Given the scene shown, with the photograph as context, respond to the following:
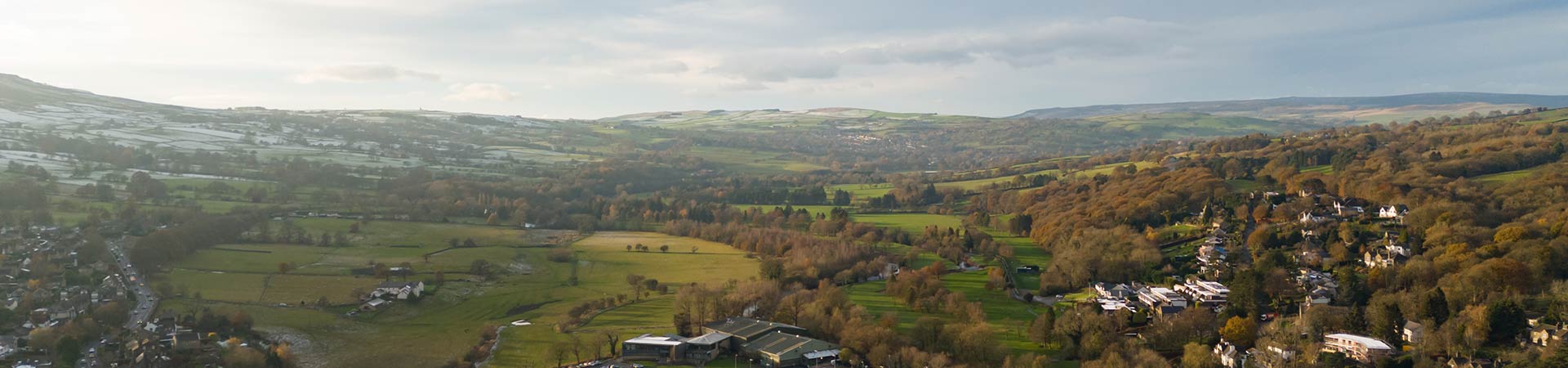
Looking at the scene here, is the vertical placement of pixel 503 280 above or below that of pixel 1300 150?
below

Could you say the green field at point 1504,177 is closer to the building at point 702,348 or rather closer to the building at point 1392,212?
the building at point 1392,212

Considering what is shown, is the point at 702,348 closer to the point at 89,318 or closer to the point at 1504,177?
the point at 89,318

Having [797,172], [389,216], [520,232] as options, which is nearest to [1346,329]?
[520,232]

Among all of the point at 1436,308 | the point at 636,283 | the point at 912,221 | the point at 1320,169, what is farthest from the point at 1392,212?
the point at 636,283

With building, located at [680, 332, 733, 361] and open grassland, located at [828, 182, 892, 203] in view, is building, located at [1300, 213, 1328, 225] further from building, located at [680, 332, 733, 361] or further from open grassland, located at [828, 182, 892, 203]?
open grassland, located at [828, 182, 892, 203]

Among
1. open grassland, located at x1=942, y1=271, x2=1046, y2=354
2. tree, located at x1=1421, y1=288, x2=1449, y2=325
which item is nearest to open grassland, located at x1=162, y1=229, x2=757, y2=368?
open grassland, located at x1=942, y1=271, x2=1046, y2=354

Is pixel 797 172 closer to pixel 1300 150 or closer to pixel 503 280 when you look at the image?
pixel 1300 150

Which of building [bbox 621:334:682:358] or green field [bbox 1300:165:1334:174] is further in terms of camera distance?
green field [bbox 1300:165:1334:174]
